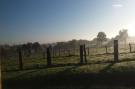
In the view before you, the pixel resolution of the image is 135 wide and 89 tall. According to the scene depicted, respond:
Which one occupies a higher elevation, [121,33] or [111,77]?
[121,33]

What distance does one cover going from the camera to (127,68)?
1261cm

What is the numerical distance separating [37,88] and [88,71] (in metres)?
3.31

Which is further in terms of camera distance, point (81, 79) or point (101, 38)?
point (101, 38)

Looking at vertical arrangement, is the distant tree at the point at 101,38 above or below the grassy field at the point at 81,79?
above

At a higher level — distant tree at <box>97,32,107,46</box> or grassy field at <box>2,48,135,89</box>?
distant tree at <box>97,32,107,46</box>

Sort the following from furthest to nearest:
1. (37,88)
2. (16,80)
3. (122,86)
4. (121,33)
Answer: (121,33)
(16,80)
(37,88)
(122,86)

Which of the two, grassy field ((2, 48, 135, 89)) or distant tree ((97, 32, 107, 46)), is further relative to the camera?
distant tree ((97, 32, 107, 46))

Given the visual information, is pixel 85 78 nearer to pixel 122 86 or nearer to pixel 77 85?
pixel 77 85

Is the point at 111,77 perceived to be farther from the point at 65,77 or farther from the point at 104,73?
the point at 65,77

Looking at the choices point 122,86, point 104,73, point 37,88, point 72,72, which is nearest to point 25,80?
point 37,88

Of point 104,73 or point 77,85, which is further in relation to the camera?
point 104,73

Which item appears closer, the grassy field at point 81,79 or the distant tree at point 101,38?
the grassy field at point 81,79

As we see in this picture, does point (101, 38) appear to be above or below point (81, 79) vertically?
above

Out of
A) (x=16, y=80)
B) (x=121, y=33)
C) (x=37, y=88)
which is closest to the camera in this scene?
(x=37, y=88)
